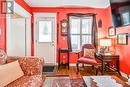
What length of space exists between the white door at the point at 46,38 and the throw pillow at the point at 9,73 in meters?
3.70

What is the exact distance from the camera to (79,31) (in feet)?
23.5

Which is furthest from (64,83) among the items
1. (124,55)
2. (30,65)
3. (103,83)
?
(124,55)

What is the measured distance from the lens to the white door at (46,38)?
707 centimetres

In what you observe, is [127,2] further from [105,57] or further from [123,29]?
[105,57]

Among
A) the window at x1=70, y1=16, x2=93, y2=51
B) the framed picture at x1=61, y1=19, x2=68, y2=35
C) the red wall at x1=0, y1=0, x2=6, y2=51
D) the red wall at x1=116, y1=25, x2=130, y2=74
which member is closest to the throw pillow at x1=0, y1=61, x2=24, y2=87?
the red wall at x1=0, y1=0, x2=6, y2=51

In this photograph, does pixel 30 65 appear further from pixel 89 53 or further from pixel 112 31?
pixel 112 31

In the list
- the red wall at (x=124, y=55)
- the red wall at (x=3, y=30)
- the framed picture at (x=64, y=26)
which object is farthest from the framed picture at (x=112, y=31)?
the red wall at (x=3, y=30)

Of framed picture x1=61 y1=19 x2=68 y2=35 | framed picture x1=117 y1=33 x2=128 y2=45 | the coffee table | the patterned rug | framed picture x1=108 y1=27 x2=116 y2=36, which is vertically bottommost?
the patterned rug

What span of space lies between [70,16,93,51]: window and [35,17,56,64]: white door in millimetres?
751

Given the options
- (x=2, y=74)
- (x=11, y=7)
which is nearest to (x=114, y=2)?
(x=11, y=7)

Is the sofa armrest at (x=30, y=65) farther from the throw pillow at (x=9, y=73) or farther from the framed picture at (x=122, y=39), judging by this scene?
the framed picture at (x=122, y=39)

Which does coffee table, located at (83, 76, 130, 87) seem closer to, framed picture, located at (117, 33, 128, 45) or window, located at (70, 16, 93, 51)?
framed picture, located at (117, 33, 128, 45)

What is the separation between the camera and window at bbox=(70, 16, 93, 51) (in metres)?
7.12

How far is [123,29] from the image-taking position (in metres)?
5.35
